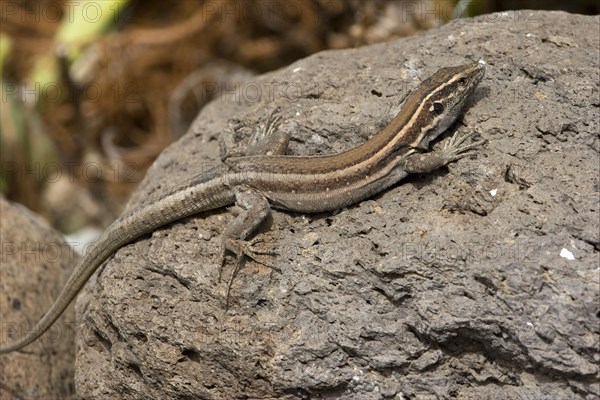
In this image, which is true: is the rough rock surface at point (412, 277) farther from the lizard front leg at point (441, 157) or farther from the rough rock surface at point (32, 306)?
the rough rock surface at point (32, 306)

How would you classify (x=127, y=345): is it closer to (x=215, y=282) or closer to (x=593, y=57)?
(x=215, y=282)

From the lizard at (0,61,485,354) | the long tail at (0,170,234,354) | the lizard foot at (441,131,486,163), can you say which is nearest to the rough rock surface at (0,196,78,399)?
the long tail at (0,170,234,354)

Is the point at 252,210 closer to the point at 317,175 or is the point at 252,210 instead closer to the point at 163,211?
the point at 317,175

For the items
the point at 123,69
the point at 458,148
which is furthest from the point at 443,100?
the point at 123,69

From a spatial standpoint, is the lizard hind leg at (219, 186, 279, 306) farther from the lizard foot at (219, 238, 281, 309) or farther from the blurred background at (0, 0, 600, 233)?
the blurred background at (0, 0, 600, 233)

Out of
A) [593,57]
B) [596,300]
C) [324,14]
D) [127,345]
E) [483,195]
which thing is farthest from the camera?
[324,14]

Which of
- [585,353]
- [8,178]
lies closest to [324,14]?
[8,178]

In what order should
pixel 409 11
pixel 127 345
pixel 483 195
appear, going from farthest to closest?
pixel 409 11, pixel 127 345, pixel 483 195
